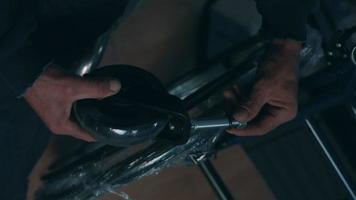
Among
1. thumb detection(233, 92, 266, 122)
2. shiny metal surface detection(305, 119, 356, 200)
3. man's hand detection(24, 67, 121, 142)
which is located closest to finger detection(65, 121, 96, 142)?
man's hand detection(24, 67, 121, 142)

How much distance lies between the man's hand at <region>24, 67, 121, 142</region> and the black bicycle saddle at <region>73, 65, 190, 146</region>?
20mm

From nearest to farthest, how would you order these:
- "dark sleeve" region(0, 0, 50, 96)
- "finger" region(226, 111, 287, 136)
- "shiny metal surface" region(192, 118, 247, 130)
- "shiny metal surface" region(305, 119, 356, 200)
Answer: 1. "dark sleeve" region(0, 0, 50, 96)
2. "shiny metal surface" region(192, 118, 247, 130)
3. "finger" region(226, 111, 287, 136)
4. "shiny metal surface" region(305, 119, 356, 200)

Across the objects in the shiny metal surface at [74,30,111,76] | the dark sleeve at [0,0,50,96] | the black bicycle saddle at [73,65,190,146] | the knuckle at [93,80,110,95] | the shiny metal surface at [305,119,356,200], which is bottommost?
the shiny metal surface at [305,119,356,200]

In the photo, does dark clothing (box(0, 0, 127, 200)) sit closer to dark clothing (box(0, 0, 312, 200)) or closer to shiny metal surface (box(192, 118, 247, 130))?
dark clothing (box(0, 0, 312, 200))

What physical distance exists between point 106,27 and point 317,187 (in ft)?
2.31

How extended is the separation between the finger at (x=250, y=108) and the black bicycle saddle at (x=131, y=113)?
15cm

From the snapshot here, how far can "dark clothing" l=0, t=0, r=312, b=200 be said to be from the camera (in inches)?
27.6

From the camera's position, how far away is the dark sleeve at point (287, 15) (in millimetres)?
929

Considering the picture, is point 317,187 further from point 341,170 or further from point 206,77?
point 206,77

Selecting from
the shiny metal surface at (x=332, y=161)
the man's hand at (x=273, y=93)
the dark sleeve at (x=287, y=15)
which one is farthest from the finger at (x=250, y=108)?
the shiny metal surface at (x=332, y=161)

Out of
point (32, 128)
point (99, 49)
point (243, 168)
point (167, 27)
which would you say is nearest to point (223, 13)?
point (167, 27)

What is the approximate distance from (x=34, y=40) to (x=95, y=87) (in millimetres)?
198

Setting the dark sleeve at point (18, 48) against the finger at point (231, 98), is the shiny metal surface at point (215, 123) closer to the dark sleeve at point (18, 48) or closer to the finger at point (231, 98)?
the finger at point (231, 98)

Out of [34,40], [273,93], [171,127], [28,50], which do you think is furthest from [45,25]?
[273,93]
